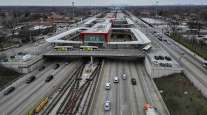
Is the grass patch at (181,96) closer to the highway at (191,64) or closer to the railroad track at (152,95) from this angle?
the railroad track at (152,95)

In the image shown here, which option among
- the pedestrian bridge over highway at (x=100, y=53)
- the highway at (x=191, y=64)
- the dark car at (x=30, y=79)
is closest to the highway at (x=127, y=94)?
the pedestrian bridge over highway at (x=100, y=53)

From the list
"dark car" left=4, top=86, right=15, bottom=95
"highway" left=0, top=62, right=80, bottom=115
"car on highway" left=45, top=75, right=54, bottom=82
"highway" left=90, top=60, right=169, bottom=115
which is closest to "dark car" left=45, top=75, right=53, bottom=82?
"car on highway" left=45, top=75, right=54, bottom=82

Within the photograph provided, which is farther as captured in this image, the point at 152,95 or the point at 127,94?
the point at 127,94

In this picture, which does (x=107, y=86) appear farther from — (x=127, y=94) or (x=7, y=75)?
(x=7, y=75)

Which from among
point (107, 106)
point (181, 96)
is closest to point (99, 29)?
point (181, 96)

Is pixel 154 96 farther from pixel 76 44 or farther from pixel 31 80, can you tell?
pixel 76 44

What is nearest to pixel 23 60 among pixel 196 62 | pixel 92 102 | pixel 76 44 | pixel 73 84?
pixel 73 84

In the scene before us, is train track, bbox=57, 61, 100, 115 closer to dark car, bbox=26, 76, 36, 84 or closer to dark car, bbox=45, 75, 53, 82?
dark car, bbox=45, 75, 53, 82
